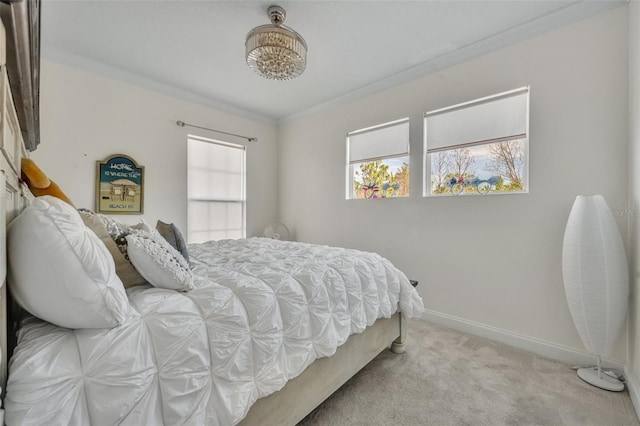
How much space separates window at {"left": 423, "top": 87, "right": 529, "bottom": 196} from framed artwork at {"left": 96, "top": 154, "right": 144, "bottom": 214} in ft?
10.4

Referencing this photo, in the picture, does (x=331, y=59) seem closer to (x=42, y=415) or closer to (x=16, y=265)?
(x=16, y=265)

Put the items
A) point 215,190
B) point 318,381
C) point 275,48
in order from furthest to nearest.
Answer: point 215,190
point 275,48
point 318,381

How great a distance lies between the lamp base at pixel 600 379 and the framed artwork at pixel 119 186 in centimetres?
415

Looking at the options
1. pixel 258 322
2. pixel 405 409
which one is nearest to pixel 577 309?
pixel 405 409

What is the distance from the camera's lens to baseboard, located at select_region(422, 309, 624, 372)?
6.59ft

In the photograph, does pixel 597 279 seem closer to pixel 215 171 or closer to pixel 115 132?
→ pixel 215 171

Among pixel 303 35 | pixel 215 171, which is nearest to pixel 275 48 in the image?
pixel 303 35

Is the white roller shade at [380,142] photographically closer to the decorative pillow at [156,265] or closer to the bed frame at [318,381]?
the bed frame at [318,381]

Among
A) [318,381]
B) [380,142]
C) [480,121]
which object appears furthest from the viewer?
[380,142]

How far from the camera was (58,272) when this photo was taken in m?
0.74

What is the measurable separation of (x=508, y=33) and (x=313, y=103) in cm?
226

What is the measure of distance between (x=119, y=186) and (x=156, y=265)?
2494 mm

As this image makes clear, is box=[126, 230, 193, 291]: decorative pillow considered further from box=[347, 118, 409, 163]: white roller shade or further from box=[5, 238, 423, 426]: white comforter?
box=[347, 118, 409, 163]: white roller shade

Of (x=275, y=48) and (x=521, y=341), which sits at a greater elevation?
(x=275, y=48)
